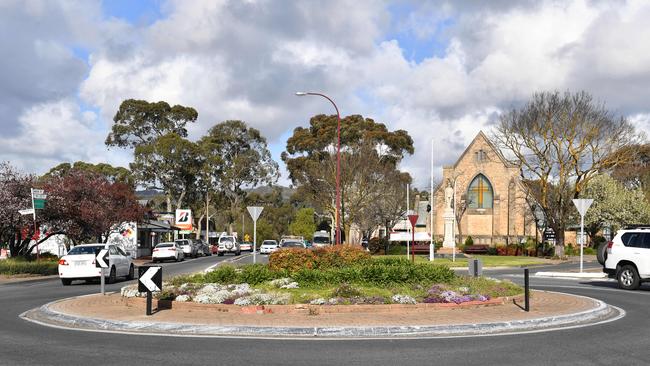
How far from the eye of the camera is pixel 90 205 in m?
39.0

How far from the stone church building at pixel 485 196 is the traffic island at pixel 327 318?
6784 centimetres

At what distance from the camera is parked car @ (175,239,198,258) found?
54.4 m

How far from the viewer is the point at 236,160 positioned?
250 ft

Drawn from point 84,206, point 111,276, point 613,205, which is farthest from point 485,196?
point 111,276

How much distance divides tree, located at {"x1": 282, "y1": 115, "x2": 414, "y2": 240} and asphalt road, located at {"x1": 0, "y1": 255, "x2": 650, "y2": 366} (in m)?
44.1

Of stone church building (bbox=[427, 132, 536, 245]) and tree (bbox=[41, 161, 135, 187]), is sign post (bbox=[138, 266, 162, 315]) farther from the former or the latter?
stone church building (bbox=[427, 132, 536, 245])

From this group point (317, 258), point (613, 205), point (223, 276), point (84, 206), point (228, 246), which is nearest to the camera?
point (223, 276)

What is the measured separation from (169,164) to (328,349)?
6022cm

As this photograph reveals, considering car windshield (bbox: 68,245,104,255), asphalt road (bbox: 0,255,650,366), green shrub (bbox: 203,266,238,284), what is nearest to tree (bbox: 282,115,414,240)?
car windshield (bbox: 68,245,104,255)

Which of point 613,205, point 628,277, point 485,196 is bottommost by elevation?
point 628,277

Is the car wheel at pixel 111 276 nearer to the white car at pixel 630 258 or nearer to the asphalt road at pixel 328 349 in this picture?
the asphalt road at pixel 328 349

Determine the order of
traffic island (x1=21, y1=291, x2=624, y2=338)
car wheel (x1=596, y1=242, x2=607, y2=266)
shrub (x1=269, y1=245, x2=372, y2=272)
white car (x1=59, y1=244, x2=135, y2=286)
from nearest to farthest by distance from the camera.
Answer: traffic island (x1=21, y1=291, x2=624, y2=338) < shrub (x1=269, y1=245, x2=372, y2=272) < car wheel (x1=596, y1=242, x2=607, y2=266) < white car (x1=59, y1=244, x2=135, y2=286)

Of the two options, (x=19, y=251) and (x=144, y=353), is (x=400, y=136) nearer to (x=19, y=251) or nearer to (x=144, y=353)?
(x=19, y=251)

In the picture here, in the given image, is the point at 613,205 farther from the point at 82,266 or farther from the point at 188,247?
the point at 82,266
